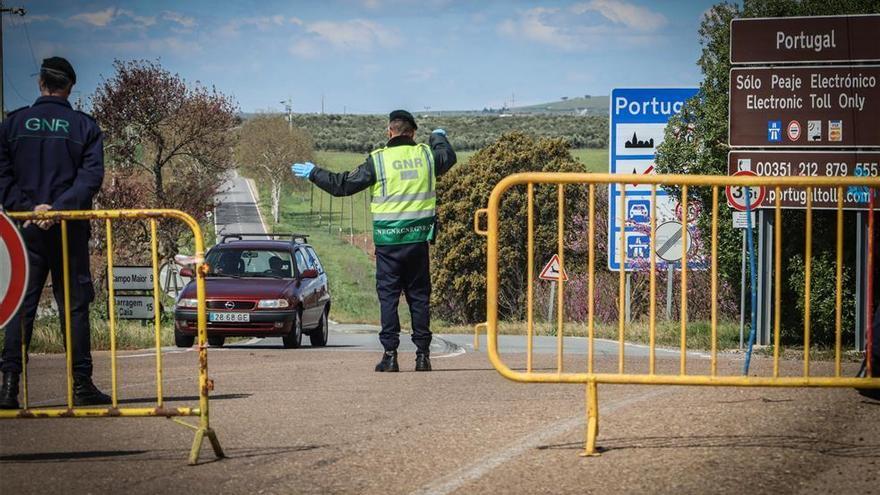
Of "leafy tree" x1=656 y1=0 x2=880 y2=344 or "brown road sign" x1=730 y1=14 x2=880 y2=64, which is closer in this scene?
"brown road sign" x1=730 y1=14 x2=880 y2=64

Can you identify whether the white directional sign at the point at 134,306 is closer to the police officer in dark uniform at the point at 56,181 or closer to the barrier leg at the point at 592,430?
the police officer in dark uniform at the point at 56,181

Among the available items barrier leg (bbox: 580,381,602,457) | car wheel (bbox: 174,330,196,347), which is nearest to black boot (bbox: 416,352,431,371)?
barrier leg (bbox: 580,381,602,457)

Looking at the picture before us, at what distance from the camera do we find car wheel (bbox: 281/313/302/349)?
19.7m

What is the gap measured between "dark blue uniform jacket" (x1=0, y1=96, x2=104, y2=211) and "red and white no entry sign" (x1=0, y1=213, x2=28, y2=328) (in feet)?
5.68

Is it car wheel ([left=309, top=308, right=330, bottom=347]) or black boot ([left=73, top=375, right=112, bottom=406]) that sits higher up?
black boot ([left=73, top=375, right=112, bottom=406])

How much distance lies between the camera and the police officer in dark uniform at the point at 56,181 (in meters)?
9.09

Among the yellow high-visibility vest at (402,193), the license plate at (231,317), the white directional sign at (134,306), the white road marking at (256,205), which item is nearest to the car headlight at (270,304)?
the license plate at (231,317)

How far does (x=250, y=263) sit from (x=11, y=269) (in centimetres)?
1346

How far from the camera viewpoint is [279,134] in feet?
425

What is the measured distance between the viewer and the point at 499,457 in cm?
738

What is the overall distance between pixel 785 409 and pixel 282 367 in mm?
6024

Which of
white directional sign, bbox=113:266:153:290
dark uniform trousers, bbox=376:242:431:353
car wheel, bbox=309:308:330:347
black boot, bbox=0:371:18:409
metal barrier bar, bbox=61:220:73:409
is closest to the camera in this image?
metal barrier bar, bbox=61:220:73:409

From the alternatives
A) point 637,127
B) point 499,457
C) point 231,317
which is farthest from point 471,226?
point 499,457

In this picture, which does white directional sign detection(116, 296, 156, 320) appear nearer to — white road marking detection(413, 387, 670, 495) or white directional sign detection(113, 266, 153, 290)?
white directional sign detection(113, 266, 153, 290)
